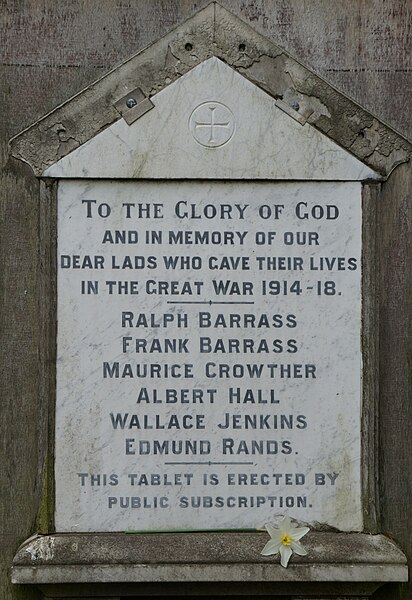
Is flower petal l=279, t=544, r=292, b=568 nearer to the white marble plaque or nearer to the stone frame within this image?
the white marble plaque

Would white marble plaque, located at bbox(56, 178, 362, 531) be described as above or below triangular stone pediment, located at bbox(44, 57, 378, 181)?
below

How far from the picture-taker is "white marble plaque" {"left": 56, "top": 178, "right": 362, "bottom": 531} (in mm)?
3631

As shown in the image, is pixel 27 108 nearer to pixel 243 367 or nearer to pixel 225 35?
pixel 225 35

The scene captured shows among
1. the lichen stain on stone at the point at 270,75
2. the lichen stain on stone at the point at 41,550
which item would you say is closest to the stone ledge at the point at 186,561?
the lichen stain on stone at the point at 41,550

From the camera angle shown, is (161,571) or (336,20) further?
(336,20)

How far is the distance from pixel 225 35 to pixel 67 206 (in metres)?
0.93

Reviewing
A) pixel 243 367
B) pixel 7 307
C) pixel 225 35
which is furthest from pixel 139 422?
pixel 225 35

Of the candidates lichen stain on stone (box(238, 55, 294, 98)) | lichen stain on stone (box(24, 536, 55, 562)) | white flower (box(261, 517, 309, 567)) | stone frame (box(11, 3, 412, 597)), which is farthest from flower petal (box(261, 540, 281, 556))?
lichen stain on stone (box(238, 55, 294, 98))

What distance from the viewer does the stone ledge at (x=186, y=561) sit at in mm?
3486

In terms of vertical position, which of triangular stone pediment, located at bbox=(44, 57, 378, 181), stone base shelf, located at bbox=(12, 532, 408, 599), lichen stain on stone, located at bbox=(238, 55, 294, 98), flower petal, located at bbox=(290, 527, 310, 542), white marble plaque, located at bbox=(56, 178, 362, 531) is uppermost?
lichen stain on stone, located at bbox=(238, 55, 294, 98)

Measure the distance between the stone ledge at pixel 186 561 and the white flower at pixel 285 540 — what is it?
0.12ft

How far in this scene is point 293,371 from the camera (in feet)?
12.1

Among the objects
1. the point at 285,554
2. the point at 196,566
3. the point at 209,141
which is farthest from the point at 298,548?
the point at 209,141

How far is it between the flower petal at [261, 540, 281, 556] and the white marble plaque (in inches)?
4.4
